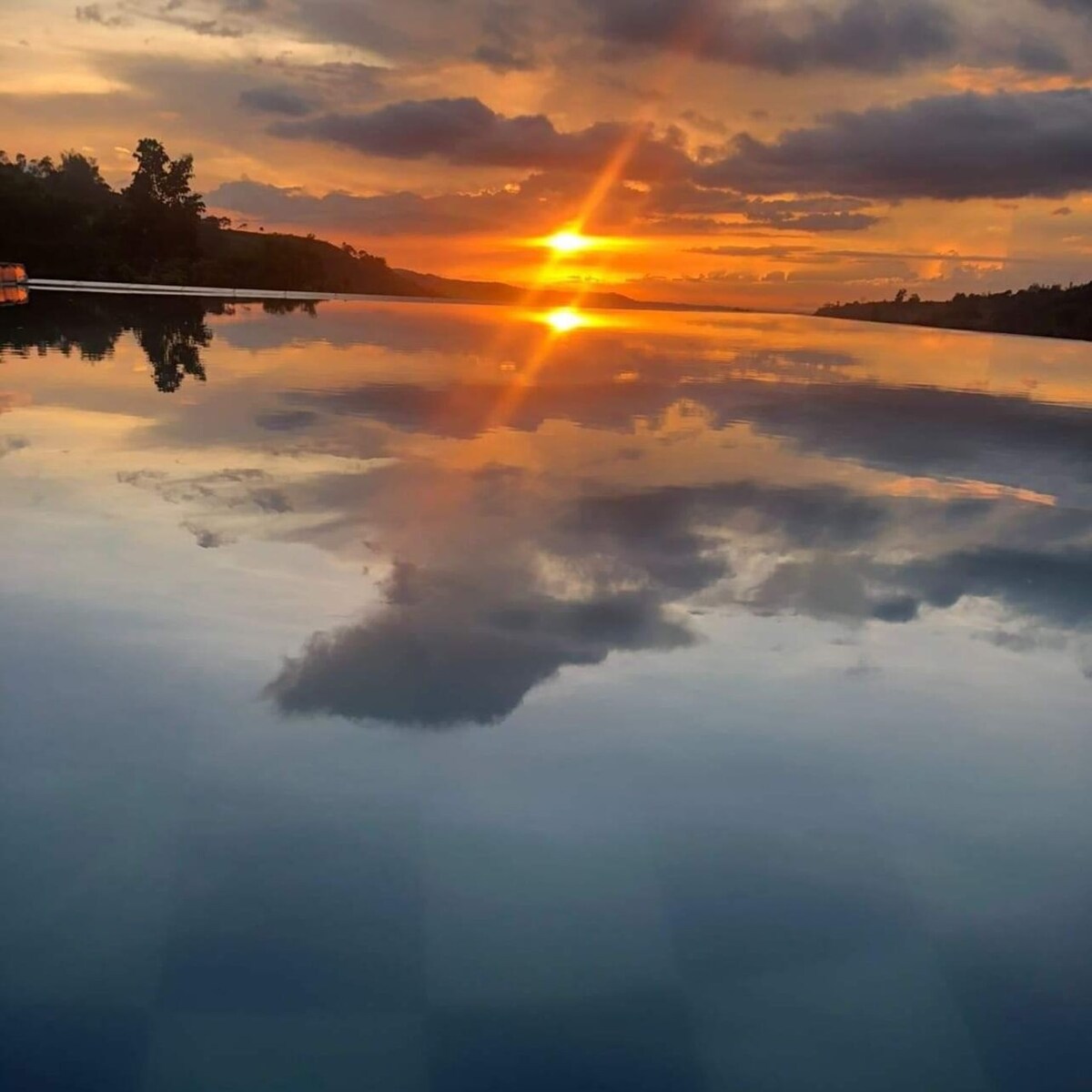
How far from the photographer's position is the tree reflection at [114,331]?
3675cm

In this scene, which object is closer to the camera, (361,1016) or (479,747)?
(361,1016)

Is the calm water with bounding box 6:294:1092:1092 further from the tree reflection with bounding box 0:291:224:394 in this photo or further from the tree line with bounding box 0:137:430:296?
the tree line with bounding box 0:137:430:296

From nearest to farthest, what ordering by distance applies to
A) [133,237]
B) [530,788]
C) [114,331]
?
[530,788] < [114,331] < [133,237]

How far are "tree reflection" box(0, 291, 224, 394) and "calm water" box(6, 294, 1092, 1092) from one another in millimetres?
18806

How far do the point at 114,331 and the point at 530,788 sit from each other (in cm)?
4943

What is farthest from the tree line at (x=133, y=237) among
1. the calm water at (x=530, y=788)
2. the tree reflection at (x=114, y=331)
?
the calm water at (x=530, y=788)

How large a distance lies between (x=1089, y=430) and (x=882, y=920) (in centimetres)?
3103

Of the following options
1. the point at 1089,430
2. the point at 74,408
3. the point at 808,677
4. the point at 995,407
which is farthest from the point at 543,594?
the point at 995,407

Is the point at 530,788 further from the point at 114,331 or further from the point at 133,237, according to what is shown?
the point at 133,237

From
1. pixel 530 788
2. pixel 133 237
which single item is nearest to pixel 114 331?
pixel 530 788

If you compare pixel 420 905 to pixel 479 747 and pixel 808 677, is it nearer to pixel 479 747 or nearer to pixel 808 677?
pixel 479 747

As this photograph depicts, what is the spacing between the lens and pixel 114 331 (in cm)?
5028

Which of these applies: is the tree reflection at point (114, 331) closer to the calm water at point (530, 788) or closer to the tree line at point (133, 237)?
the calm water at point (530, 788)

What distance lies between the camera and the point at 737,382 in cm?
4328
